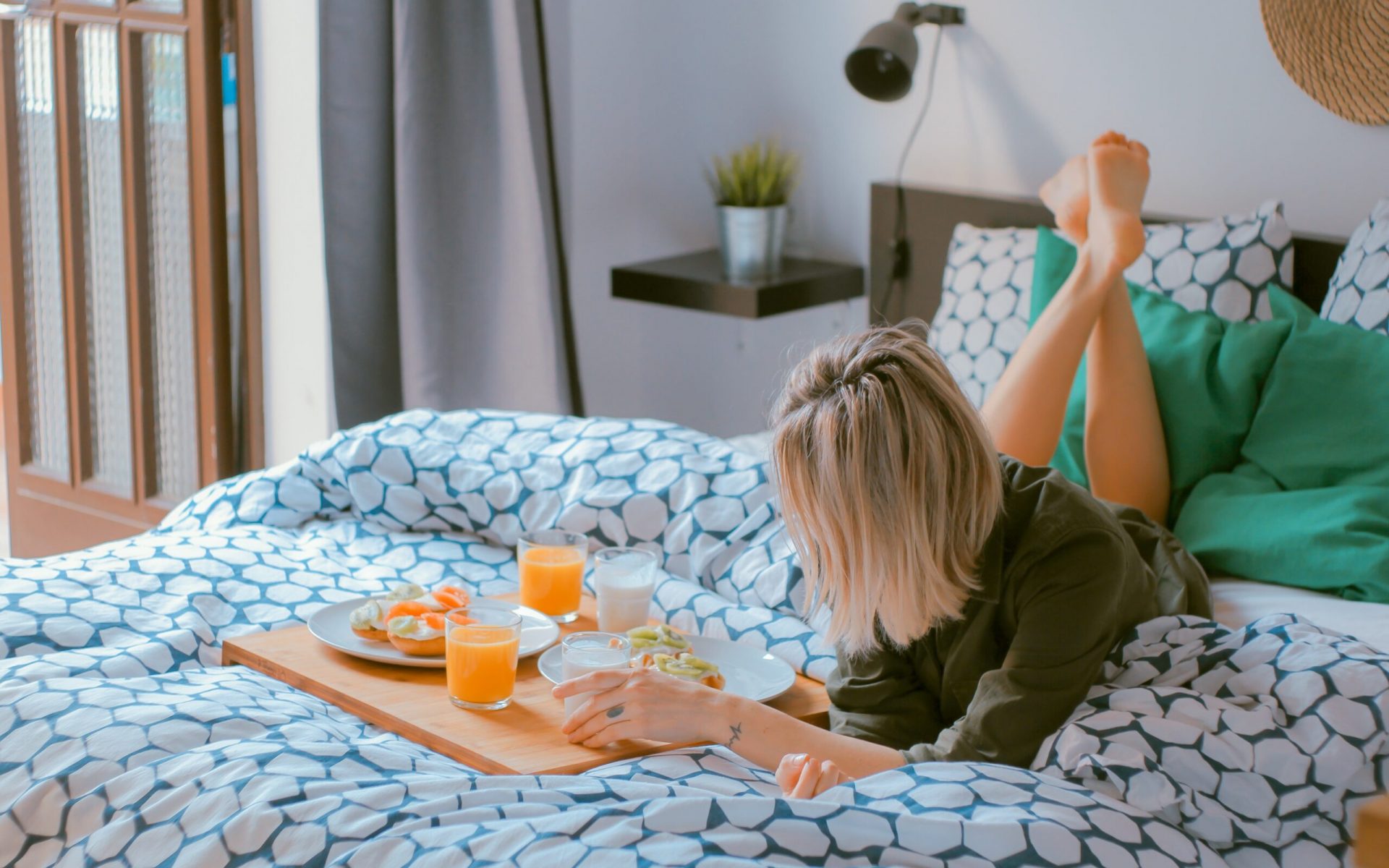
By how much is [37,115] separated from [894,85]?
1829 millimetres

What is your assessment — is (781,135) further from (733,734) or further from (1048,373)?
(733,734)

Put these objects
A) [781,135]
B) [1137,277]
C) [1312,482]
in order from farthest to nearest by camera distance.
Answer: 1. [781,135]
2. [1137,277]
3. [1312,482]

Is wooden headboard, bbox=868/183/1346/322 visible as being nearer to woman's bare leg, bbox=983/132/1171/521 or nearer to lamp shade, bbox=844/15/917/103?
lamp shade, bbox=844/15/917/103

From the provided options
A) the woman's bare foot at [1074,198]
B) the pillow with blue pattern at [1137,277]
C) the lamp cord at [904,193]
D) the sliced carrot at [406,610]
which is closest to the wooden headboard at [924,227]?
the lamp cord at [904,193]

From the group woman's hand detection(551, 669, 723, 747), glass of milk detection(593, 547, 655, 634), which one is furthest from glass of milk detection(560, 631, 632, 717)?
glass of milk detection(593, 547, 655, 634)

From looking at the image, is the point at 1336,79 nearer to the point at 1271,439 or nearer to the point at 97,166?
the point at 1271,439

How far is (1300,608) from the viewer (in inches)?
74.5

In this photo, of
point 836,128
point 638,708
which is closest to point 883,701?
point 638,708

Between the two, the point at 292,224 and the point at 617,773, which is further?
the point at 292,224

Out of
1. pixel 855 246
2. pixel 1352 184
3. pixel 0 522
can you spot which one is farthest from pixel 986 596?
pixel 0 522

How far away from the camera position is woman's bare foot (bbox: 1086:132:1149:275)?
2145 mm

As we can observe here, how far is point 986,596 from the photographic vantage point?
149 centimetres

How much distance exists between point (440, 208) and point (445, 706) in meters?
1.79

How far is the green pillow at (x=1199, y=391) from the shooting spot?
2197mm
